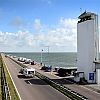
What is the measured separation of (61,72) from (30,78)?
32.2ft

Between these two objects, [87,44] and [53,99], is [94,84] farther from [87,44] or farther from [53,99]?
[53,99]

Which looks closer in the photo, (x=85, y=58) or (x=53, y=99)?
(x=53, y=99)

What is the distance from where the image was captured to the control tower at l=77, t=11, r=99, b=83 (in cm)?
4844

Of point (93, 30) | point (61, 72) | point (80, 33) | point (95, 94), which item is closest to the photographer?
point (95, 94)

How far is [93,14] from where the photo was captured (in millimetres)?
50281

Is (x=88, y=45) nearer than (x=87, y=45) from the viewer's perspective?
Yes

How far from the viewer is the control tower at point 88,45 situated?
159ft

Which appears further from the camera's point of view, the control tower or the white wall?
the white wall

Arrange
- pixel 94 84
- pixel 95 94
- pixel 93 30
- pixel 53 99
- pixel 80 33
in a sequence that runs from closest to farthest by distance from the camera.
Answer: pixel 53 99
pixel 95 94
pixel 94 84
pixel 93 30
pixel 80 33

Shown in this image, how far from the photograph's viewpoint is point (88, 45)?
49875 millimetres

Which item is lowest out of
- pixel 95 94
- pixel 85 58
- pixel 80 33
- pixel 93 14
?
pixel 95 94

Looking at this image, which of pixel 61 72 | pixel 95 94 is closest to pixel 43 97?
pixel 95 94

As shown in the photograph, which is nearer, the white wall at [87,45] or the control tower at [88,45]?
the control tower at [88,45]

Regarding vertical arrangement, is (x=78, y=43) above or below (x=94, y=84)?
above
